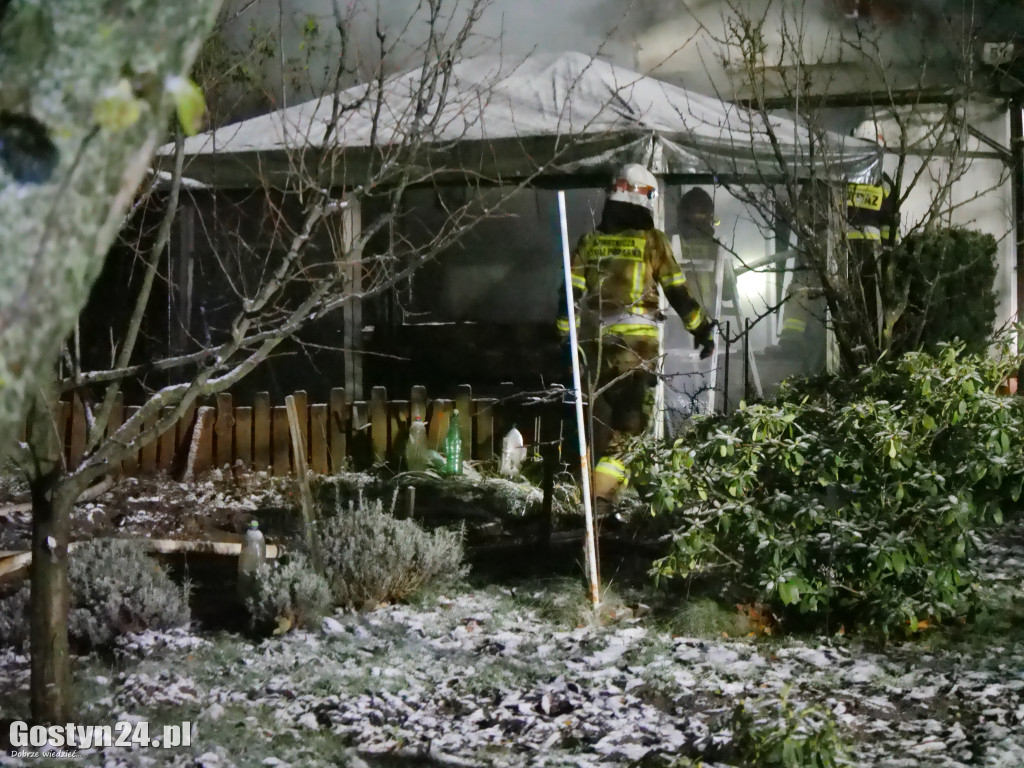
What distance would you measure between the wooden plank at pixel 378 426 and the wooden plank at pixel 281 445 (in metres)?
0.69

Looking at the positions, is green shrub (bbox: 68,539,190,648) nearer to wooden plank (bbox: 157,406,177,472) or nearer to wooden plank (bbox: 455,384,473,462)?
wooden plank (bbox: 157,406,177,472)

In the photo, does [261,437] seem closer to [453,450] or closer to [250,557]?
[453,450]

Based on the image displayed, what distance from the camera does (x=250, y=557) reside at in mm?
5047

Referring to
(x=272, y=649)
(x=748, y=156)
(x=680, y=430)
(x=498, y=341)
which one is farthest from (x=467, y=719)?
(x=498, y=341)

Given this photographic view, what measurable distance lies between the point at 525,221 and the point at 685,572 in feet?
22.2

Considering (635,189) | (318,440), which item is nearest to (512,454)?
(318,440)

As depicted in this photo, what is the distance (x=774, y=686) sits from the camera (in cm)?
411

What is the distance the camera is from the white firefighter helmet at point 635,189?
20.6 ft

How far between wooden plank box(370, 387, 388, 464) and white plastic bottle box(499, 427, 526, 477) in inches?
40.3

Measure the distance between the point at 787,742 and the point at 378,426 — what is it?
5856 mm

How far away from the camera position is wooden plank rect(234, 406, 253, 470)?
27.0 ft

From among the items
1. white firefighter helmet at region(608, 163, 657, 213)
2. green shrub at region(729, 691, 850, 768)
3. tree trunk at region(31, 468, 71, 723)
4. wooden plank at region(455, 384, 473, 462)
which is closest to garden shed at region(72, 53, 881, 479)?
wooden plank at region(455, 384, 473, 462)

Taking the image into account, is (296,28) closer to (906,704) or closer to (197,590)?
(197,590)

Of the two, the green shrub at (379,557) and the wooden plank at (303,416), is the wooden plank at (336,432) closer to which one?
the wooden plank at (303,416)
